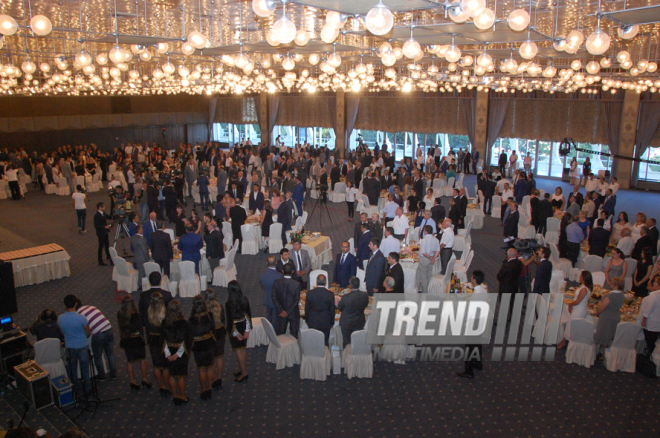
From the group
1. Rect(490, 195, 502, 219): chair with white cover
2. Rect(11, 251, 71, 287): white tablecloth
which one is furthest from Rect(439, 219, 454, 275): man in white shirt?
Rect(11, 251, 71, 287): white tablecloth

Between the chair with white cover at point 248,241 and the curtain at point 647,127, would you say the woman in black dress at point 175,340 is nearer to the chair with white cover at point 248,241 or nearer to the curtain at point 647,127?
the chair with white cover at point 248,241

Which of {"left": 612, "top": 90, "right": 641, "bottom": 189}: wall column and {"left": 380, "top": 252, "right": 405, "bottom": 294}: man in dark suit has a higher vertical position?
{"left": 612, "top": 90, "right": 641, "bottom": 189}: wall column

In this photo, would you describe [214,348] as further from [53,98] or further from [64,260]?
[53,98]

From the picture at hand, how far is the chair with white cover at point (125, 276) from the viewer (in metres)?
9.11

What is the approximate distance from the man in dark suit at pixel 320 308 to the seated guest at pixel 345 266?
1.46m

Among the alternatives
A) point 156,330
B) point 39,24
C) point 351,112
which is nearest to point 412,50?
point 39,24

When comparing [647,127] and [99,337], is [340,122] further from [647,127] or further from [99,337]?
[99,337]

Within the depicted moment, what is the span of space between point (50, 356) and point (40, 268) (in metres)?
4.22

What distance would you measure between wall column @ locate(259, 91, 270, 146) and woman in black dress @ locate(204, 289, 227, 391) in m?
24.7

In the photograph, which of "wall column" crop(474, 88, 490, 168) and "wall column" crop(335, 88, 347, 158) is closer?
"wall column" crop(474, 88, 490, 168)

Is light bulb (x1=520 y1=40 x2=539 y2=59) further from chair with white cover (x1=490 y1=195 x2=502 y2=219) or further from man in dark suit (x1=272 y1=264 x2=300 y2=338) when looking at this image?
chair with white cover (x1=490 y1=195 x2=502 y2=219)

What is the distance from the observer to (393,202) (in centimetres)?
1154

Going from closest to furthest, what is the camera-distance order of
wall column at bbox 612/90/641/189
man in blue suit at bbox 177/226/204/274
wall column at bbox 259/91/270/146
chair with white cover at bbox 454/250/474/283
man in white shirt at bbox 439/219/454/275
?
man in blue suit at bbox 177/226/204/274 < chair with white cover at bbox 454/250/474/283 < man in white shirt at bbox 439/219/454/275 < wall column at bbox 612/90/641/189 < wall column at bbox 259/91/270/146

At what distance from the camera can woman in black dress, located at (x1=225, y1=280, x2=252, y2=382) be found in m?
6.12
